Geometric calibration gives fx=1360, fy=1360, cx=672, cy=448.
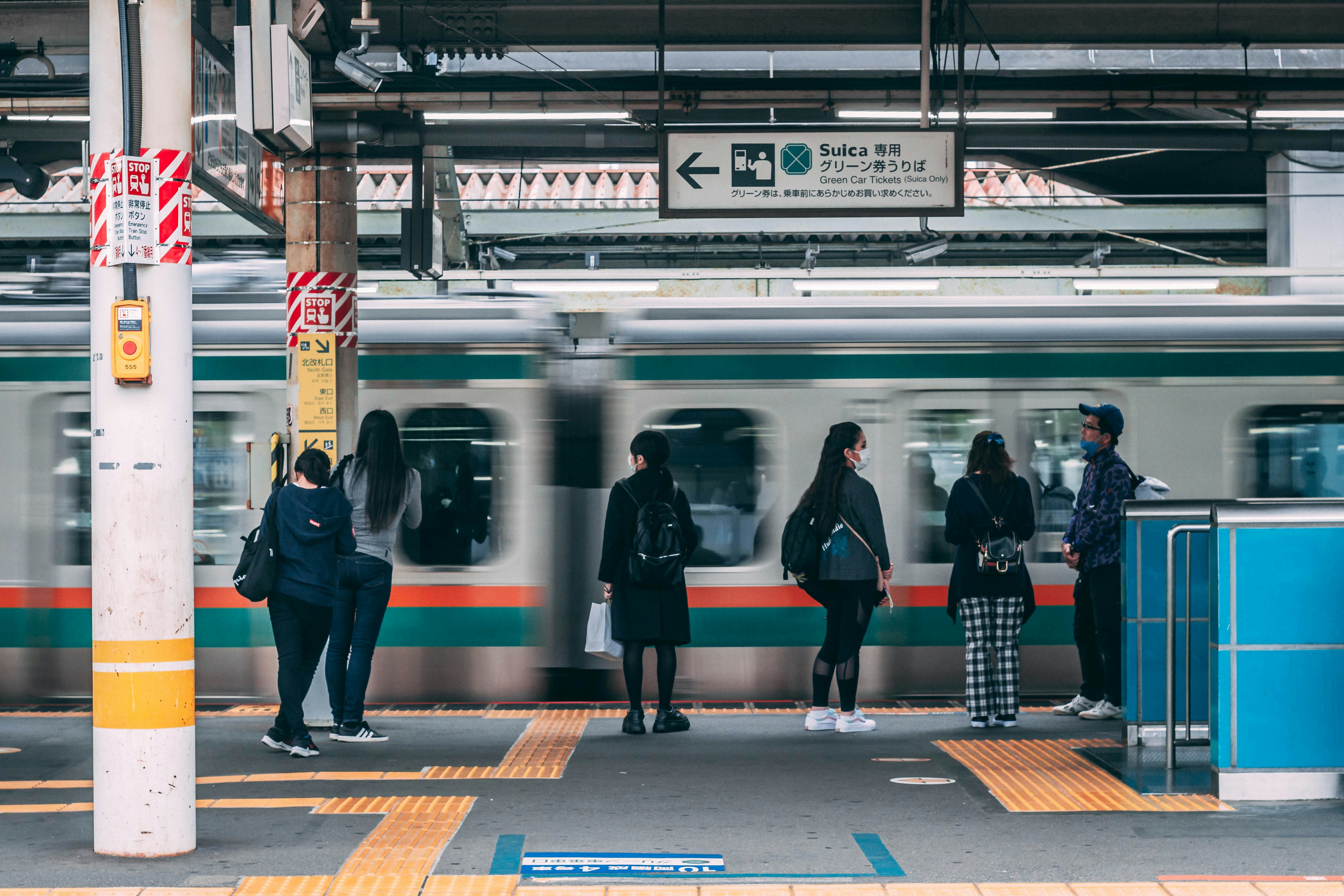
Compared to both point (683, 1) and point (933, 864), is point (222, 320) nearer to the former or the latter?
point (683, 1)

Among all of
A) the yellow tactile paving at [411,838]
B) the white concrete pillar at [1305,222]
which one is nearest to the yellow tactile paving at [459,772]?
the yellow tactile paving at [411,838]

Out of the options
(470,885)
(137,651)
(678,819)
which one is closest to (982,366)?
(678,819)

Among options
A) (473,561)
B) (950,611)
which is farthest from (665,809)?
(473,561)

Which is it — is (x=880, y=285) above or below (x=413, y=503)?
above

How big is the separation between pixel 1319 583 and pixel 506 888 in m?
3.37

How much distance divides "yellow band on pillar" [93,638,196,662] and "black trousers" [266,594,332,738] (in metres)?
1.73

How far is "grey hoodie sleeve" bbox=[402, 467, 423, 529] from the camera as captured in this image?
723 centimetres

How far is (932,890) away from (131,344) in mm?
3248

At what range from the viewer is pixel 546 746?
6832mm

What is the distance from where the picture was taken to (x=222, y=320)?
28.2ft

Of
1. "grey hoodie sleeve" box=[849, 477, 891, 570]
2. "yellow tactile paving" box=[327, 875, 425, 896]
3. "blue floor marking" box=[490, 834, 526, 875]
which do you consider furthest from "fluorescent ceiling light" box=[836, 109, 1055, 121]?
"yellow tactile paving" box=[327, 875, 425, 896]

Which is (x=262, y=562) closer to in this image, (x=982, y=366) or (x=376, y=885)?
(x=376, y=885)

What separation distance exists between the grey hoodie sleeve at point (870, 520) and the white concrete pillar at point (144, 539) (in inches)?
141

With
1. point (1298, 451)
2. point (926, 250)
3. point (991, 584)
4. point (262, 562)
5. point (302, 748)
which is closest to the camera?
point (262, 562)
